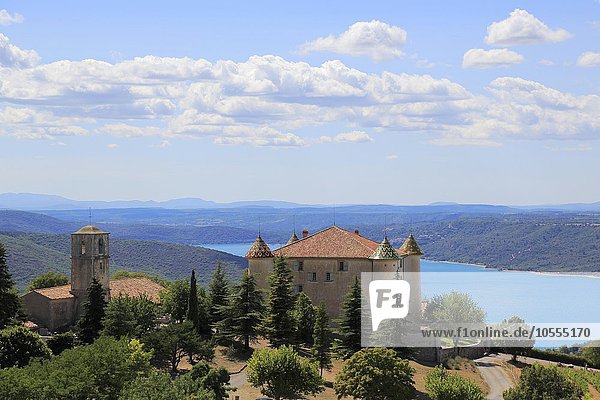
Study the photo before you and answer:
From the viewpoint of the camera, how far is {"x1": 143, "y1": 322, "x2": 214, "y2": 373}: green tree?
48625mm

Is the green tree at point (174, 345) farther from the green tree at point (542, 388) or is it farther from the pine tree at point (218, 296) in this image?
the green tree at point (542, 388)

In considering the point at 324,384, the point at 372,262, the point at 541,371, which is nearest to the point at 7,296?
the point at 324,384

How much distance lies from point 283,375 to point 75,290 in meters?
22.5

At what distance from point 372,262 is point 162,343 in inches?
708

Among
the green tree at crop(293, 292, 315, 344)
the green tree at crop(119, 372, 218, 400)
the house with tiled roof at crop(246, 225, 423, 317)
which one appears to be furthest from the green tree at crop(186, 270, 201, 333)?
the green tree at crop(119, 372, 218, 400)

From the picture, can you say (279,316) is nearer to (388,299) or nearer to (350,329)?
(350,329)

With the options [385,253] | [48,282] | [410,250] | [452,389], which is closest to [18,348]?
[452,389]

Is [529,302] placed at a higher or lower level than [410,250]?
lower

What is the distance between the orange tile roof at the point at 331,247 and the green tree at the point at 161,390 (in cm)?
2550

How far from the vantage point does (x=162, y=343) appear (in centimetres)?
4844

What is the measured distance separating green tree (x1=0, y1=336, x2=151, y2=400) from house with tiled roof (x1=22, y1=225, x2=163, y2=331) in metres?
16.3

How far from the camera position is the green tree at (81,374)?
35094 millimetres

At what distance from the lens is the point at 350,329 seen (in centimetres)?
5150

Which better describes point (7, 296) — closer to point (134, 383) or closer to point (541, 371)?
point (134, 383)
